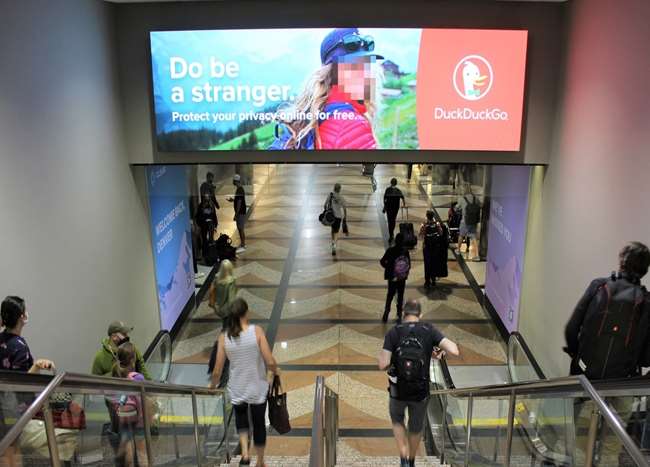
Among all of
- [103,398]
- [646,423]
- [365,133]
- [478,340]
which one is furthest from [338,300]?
[646,423]

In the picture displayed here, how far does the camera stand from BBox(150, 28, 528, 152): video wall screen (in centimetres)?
609

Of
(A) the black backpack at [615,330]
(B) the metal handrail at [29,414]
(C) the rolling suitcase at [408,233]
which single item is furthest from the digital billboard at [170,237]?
(A) the black backpack at [615,330]

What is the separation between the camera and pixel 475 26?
6094 millimetres

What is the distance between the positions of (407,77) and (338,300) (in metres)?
3.50

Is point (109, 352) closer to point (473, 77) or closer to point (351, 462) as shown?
point (351, 462)

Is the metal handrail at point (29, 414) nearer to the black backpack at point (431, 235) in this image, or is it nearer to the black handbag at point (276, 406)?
the black handbag at point (276, 406)

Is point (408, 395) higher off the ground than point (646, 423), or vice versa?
point (646, 423)

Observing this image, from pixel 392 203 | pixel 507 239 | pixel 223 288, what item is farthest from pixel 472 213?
pixel 223 288

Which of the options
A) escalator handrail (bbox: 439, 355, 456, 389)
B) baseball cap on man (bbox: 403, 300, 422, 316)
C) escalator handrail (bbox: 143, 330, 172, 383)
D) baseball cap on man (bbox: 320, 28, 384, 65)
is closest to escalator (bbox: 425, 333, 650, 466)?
baseball cap on man (bbox: 403, 300, 422, 316)

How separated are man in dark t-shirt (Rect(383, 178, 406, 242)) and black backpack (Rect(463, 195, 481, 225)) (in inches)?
36.0

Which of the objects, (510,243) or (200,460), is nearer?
(200,460)

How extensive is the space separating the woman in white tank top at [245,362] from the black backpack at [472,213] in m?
4.72

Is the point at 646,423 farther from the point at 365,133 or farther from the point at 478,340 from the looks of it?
the point at 478,340

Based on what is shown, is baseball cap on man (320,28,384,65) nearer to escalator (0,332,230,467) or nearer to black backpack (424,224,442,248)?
black backpack (424,224,442,248)
